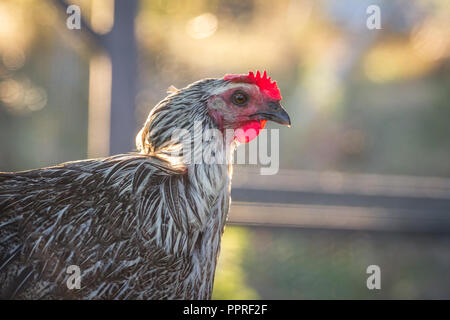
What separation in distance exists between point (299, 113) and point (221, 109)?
161 cm

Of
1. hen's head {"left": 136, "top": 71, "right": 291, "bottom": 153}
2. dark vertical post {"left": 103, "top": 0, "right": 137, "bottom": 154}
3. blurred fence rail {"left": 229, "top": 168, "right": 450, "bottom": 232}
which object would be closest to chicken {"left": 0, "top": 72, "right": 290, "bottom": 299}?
hen's head {"left": 136, "top": 71, "right": 291, "bottom": 153}

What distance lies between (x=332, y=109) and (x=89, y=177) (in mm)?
2035

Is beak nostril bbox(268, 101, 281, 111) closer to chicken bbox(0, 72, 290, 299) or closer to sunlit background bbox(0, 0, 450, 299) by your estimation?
chicken bbox(0, 72, 290, 299)

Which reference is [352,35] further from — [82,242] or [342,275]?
[82,242]

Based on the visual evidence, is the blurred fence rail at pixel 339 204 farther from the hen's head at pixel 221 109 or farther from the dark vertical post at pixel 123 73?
the hen's head at pixel 221 109

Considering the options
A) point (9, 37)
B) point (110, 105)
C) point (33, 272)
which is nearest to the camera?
point (33, 272)

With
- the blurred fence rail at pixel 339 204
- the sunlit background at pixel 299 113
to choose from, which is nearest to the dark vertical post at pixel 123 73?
the sunlit background at pixel 299 113

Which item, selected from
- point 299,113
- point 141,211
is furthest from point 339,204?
point 141,211

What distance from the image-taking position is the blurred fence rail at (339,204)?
220cm

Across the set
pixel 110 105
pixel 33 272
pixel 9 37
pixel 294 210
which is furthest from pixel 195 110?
pixel 9 37

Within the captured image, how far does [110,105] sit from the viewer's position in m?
1.83

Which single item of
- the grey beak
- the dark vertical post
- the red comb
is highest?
the dark vertical post

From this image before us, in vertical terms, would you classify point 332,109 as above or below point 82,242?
above

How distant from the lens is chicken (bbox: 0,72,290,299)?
0.88 metres
